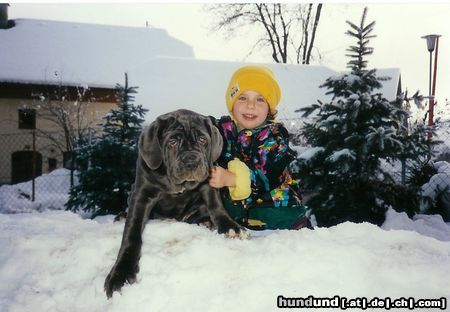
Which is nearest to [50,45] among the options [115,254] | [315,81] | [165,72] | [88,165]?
[165,72]

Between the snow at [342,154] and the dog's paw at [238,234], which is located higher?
the snow at [342,154]

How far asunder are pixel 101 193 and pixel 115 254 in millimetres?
5619

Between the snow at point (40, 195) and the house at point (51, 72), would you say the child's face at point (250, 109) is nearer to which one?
the snow at point (40, 195)

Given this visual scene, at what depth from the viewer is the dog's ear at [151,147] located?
9.01ft

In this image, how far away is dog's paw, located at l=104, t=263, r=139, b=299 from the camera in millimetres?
2121

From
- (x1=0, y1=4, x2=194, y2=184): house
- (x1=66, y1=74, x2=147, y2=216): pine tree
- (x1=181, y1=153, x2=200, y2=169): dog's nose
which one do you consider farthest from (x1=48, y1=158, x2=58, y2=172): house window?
(x1=181, y1=153, x2=200, y2=169): dog's nose

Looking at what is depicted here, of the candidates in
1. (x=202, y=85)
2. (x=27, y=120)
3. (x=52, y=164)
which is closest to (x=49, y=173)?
(x=52, y=164)

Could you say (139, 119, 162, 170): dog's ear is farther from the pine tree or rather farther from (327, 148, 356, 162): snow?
the pine tree

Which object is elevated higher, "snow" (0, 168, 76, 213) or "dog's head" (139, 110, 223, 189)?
"dog's head" (139, 110, 223, 189)

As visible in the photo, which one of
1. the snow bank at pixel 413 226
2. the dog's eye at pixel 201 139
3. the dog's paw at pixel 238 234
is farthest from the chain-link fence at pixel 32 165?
the dog's paw at pixel 238 234

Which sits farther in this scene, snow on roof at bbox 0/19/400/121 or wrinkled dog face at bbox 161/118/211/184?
snow on roof at bbox 0/19/400/121

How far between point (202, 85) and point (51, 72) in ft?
32.1

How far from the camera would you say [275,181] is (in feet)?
11.0

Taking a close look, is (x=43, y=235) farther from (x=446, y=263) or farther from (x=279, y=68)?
(x=279, y=68)
